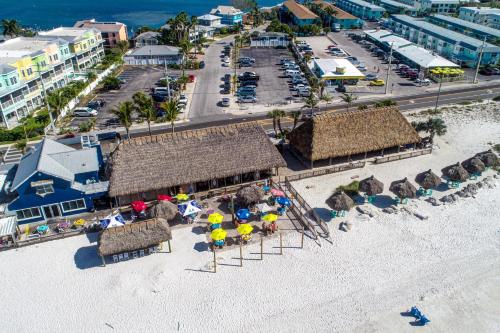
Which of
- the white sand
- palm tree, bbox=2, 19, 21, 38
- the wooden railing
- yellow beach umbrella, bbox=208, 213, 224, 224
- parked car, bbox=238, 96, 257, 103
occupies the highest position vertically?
palm tree, bbox=2, 19, 21, 38

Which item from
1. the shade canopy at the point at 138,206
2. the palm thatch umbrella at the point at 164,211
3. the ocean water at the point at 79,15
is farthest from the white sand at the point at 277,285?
the ocean water at the point at 79,15

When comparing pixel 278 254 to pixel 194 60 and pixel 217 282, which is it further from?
pixel 194 60

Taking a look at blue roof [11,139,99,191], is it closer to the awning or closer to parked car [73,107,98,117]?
the awning

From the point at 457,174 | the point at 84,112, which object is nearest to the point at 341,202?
the point at 457,174

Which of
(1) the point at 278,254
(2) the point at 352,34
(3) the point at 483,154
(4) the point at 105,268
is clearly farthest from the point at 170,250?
(2) the point at 352,34

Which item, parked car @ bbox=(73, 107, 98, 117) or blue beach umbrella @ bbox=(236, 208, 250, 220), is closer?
blue beach umbrella @ bbox=(236, 208, 250, 220)

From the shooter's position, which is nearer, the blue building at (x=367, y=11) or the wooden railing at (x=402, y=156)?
the wooden railing at (x=402, y=156)

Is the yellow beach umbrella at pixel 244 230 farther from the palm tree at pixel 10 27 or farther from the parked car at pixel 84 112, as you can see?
the palm tree at pixel 10 27

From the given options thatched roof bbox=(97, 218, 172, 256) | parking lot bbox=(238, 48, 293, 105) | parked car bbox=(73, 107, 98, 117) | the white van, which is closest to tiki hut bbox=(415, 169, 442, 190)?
thatched roof bbox=(97, 218, 172, 256)
